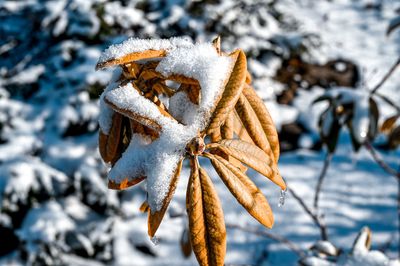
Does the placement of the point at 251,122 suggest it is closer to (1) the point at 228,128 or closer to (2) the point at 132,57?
(1) the point at 228,128

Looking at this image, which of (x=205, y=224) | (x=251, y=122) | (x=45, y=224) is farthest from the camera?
(x=45, y=224)

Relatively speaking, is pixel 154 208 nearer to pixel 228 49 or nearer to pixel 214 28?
pixel 228 49

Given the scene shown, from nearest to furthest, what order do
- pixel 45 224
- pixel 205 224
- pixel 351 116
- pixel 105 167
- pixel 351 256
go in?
pixel 205 224
pixel 351 256
pixel 351 116
pixel 45 224
pixel 105 167

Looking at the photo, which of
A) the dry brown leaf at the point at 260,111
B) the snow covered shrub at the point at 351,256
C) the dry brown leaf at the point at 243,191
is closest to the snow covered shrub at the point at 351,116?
the snow covered shrub at the point at 351,256

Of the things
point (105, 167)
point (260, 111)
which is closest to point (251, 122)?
point (260, 111)

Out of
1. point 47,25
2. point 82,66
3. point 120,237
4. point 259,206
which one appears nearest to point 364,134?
point 259,206

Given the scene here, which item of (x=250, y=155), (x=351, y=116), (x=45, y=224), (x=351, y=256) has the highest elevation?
(x=250, y=155)

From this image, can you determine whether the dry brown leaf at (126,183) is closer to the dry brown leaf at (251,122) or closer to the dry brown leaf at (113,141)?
the dry brown leaf at (113,141)
